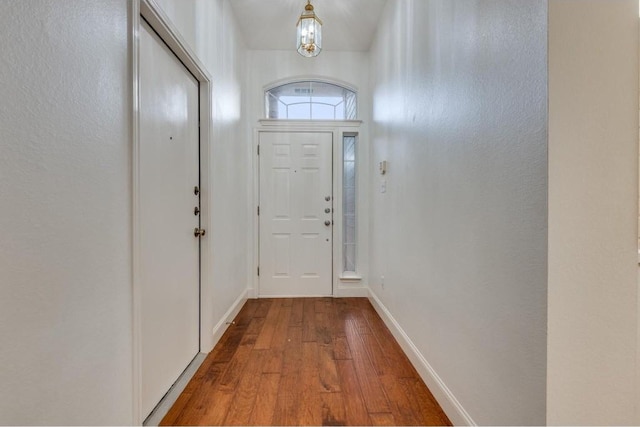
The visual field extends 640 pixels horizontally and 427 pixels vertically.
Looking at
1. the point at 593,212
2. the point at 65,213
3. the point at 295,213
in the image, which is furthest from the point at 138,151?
the point at 295,213

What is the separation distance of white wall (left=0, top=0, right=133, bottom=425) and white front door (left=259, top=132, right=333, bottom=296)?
213 cm

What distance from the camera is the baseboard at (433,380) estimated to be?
1312 millimetres

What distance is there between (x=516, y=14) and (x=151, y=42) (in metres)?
1.63

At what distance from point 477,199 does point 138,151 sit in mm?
1487

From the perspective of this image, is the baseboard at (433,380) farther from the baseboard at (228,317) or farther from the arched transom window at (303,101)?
the arched transom window at (303,101)

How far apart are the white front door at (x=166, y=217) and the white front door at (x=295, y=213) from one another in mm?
1324

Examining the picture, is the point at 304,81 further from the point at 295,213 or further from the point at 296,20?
the point at 295,213

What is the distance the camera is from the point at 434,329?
1598 mm

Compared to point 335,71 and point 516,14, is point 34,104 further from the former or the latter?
point 335,71

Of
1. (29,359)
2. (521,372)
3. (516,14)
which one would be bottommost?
(521,372)

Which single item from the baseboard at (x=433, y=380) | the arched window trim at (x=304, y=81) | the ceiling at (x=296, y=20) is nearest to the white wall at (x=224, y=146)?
the ceiling at (x=296, y=20)

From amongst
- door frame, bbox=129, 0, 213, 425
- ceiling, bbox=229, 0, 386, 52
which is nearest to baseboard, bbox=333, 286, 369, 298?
door frame, bbox=129, 0, 213, 425

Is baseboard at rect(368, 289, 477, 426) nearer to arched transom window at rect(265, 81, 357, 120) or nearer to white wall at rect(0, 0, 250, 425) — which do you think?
white wall at rect(0, 0, 250, 425)

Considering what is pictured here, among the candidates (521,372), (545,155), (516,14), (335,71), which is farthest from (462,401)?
(335,71)
